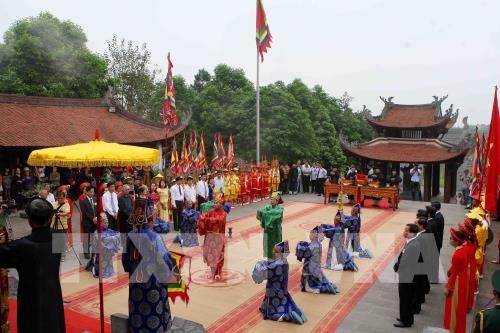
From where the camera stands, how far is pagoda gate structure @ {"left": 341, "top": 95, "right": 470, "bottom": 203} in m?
21.5

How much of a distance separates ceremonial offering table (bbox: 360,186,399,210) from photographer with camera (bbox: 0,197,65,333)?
15190mm

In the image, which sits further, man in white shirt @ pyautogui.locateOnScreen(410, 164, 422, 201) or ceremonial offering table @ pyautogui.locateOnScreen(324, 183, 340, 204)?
man in white shirt @ pyautogui.locateOnScreen(410, 164, 422, 201)

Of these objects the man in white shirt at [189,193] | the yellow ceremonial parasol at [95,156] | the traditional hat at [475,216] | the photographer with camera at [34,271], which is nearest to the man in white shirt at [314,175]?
the man in white shirt at [189,193]

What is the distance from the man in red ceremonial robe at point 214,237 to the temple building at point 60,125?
10128 millimetres

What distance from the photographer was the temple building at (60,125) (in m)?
16.5

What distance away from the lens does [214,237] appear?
862 centimetres

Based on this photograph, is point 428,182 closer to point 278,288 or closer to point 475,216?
point 475,216

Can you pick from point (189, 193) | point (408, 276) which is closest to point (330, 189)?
point (189, 193)

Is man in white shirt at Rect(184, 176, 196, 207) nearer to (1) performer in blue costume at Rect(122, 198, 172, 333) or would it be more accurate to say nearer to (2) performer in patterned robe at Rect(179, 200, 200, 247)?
(2) performer in patterned robe at Rect(179, 200, 200, 247)

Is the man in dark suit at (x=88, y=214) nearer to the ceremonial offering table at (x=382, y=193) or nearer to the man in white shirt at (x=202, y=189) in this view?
the man in white shirt at (x=202, y=189)

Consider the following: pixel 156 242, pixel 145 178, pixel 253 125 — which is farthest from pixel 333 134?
pixel 156 242

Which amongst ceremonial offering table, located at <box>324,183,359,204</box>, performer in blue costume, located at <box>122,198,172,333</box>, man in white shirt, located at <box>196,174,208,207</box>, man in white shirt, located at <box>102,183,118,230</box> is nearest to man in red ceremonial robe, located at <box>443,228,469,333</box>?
performer in blue costume, located at <box>122,198,172,333</box>

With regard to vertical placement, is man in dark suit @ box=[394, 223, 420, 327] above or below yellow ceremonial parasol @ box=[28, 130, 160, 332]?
below

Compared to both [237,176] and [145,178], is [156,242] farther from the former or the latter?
[145,178]
